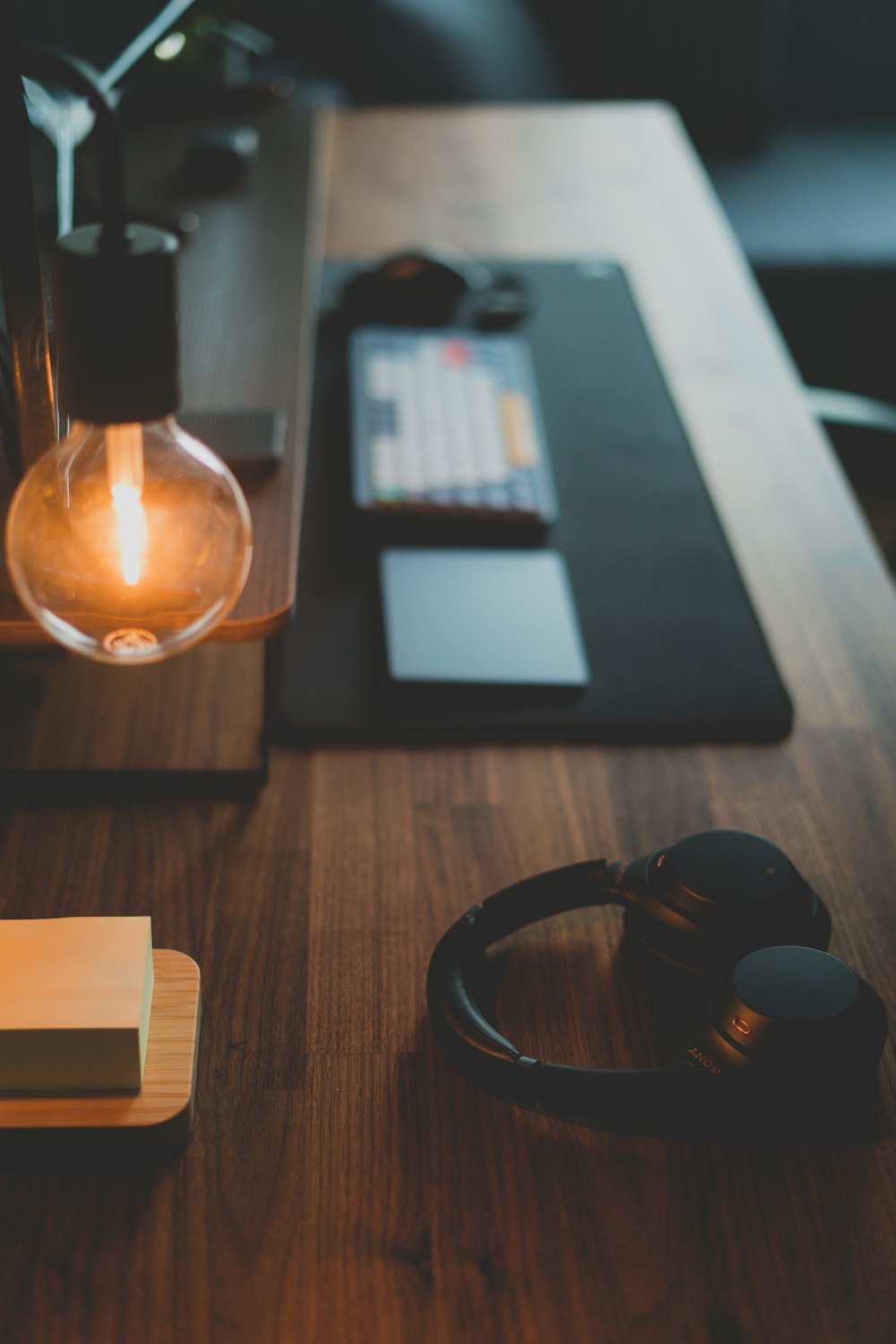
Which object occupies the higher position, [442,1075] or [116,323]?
[116,323]

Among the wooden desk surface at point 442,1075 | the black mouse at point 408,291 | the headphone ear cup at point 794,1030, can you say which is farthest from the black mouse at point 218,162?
the headphone ear cup at point 794,1030

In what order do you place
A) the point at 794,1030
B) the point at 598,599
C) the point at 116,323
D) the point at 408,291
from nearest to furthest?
1. the point at 116,323
2. the point at 794,1030
3. the point at 598,599
4. the point at 408,291

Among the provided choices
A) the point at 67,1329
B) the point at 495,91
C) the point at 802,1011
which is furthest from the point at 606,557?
the point at 495,91

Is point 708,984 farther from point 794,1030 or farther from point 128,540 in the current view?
point 128,540

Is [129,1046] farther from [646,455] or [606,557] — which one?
[646,455]

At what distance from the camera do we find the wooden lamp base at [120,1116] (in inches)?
22.0

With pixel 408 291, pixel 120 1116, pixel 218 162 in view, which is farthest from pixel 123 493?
pixel 218 162

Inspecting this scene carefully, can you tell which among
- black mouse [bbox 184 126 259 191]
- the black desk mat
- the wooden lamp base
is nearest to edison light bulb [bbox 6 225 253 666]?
the wooden lamp base

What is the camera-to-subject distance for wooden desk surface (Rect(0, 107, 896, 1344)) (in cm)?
53

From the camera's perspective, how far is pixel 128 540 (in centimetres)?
49

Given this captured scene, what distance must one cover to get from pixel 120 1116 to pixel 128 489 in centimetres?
29

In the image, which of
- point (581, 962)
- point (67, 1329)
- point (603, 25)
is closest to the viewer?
point (67, 1329)

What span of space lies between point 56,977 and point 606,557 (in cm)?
62

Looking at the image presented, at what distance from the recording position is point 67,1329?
1.69 ft
